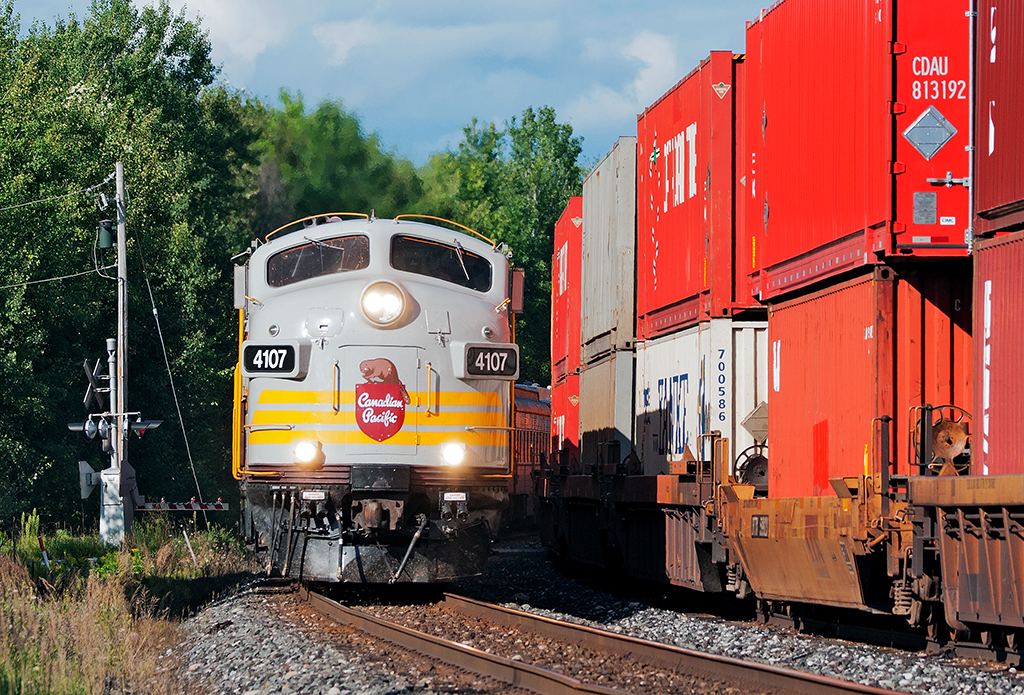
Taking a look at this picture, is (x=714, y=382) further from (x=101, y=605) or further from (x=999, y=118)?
(x=101, y=605)

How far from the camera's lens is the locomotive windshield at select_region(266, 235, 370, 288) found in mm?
12227

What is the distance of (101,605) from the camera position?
12.5m

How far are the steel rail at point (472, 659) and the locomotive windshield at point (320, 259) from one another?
3.42 meters

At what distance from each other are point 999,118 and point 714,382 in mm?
4914

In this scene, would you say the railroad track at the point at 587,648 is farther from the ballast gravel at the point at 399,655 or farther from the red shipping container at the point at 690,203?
the red shipping container at the point at 690,203

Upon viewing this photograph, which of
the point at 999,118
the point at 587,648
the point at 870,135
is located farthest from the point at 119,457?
the point at 999,118

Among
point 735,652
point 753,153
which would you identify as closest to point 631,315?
point 753,153

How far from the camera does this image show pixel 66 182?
85.4 feet

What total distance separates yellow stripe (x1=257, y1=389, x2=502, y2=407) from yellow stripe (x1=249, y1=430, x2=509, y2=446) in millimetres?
293

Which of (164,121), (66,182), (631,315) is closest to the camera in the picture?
(631,315)

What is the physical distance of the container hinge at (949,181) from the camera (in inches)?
359

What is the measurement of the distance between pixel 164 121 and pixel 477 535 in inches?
1232

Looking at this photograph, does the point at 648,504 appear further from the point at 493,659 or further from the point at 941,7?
the point at 941,7

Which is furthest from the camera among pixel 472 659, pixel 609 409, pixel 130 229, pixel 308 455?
pixel 130 229
